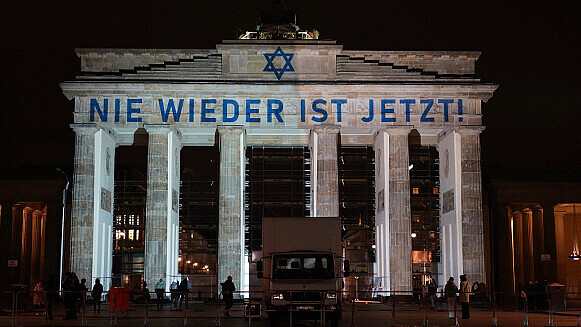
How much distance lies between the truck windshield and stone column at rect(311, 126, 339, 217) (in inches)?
835

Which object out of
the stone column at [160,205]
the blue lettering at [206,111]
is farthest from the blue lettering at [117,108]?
the blue lettering at [206,111]

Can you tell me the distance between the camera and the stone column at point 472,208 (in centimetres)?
5094

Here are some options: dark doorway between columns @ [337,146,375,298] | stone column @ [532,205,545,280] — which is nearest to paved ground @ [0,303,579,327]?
dark doorway between columns @ [337,146,375,298]

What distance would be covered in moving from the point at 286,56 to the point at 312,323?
83.8ft

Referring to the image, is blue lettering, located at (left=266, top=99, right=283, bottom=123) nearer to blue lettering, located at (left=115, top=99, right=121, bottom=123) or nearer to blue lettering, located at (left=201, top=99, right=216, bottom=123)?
blue lettering, located at (left=201, top=99, right=216, bottom=123)

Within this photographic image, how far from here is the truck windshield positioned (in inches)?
1174

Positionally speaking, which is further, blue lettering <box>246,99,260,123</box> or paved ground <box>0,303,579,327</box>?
blue lettering <box>246,99,260,123</box>

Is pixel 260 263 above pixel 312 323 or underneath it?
above

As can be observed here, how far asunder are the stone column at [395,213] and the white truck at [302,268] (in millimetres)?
21311

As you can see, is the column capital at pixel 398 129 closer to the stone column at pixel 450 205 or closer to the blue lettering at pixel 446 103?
the blue lettering at pixel 446 103

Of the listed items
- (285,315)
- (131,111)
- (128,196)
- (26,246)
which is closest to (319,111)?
(131,111)

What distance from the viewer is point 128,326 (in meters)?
29.6

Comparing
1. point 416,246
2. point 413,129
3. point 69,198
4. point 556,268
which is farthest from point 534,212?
point 69,198

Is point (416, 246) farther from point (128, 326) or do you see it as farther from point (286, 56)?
point (128, 326)
